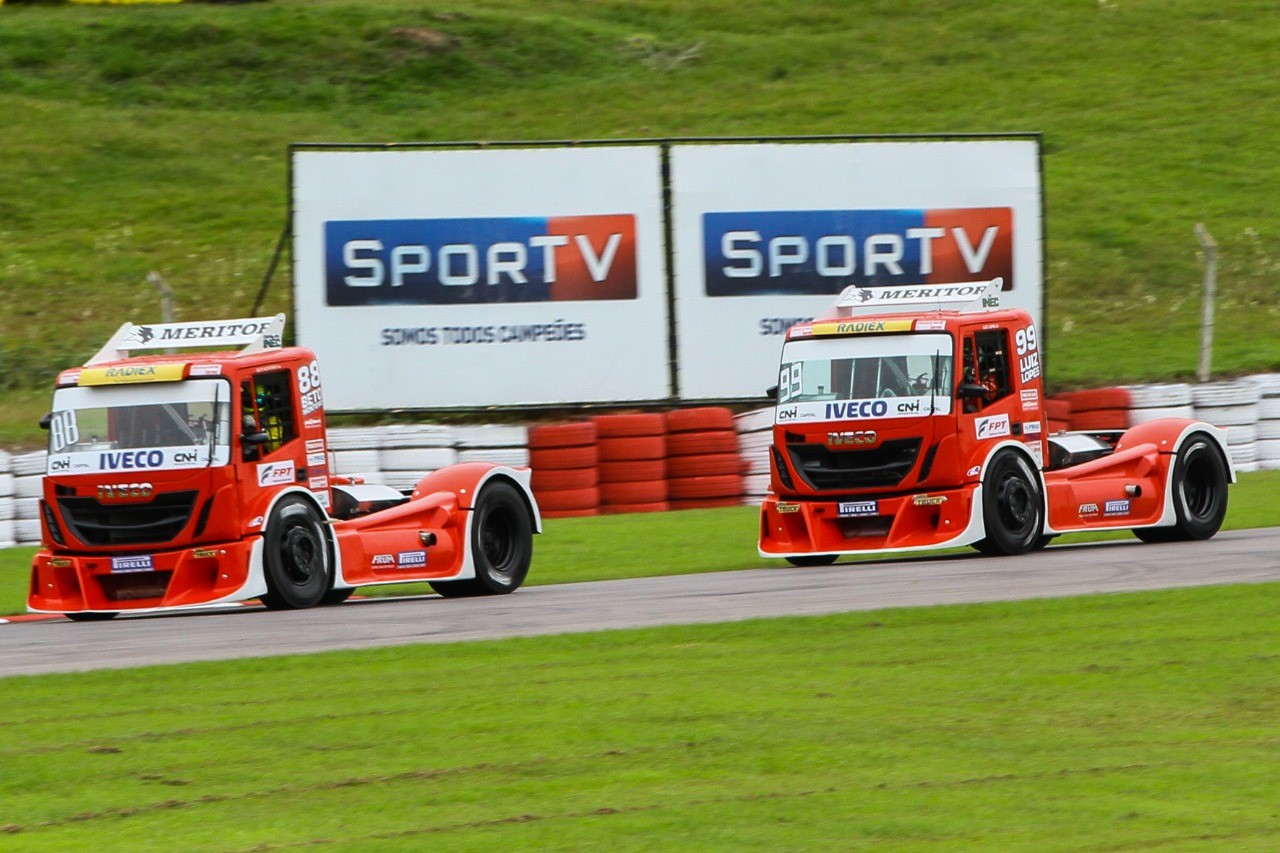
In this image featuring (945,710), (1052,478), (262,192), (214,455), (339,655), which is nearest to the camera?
(945,710)

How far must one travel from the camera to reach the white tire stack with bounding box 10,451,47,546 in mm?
18578

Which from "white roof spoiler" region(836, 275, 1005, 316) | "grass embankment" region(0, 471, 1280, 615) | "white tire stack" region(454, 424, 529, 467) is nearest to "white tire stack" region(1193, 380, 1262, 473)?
"grass embankment" region(0, 471, 1280, 615)

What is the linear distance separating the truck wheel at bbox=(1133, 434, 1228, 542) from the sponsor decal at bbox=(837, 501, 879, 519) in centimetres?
271

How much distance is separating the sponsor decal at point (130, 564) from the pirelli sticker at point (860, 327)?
5.53 metres

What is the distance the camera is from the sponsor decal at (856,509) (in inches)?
627

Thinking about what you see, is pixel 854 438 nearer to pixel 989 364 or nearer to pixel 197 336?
pixel 989 364

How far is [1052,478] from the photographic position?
1655 cm

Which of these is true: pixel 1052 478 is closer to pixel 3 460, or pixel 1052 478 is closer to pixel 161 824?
pixel 3 460

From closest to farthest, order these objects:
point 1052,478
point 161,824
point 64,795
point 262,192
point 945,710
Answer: point 161,824 → point 64,795 → point 945,710 → point 1052,478 → point 262,192

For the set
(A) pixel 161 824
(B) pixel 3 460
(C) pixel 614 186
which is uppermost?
(C) pixel 614 186

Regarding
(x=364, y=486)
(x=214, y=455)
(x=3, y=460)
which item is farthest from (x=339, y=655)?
(x=3, y=460)

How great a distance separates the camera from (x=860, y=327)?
53.7 ft

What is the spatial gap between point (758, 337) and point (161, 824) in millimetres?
17762

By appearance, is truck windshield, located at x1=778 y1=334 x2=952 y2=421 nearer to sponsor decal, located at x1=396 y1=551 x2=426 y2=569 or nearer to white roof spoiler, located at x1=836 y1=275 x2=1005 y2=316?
white roof spoiler, located at x1=836 y1=275 x2=1005 y2=316
